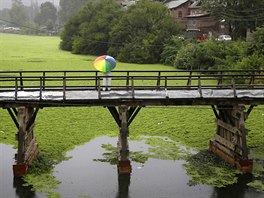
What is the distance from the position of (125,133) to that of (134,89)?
6.83 ft

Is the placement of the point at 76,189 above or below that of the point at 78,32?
below

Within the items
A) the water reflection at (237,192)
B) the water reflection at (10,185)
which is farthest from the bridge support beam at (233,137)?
the water reflection at (10,185)

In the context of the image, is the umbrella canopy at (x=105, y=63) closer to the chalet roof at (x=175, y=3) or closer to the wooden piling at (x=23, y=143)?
the wooden piling at (x=23, y=143)

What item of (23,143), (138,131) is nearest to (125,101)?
(23,143)

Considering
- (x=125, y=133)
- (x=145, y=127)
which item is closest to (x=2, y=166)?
(x=125, y=133)

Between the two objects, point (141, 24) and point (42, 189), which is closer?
point (42, 189)

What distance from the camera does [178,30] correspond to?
223ft

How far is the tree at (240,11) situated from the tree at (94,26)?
22.5m

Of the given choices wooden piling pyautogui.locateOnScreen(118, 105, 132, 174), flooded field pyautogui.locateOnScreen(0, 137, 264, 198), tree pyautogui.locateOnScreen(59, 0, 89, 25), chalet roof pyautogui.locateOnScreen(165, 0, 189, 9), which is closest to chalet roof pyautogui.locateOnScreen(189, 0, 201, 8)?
chalet roof pyautogui.locateOnScreen(165, 0, 189, 9)

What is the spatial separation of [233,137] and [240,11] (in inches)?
1474

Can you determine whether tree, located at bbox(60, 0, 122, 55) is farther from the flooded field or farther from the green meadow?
the flooded field

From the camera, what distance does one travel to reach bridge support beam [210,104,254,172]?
60.1 ft

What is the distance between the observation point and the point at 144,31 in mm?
66625

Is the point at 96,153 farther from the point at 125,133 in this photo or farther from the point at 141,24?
the point at 141,24
